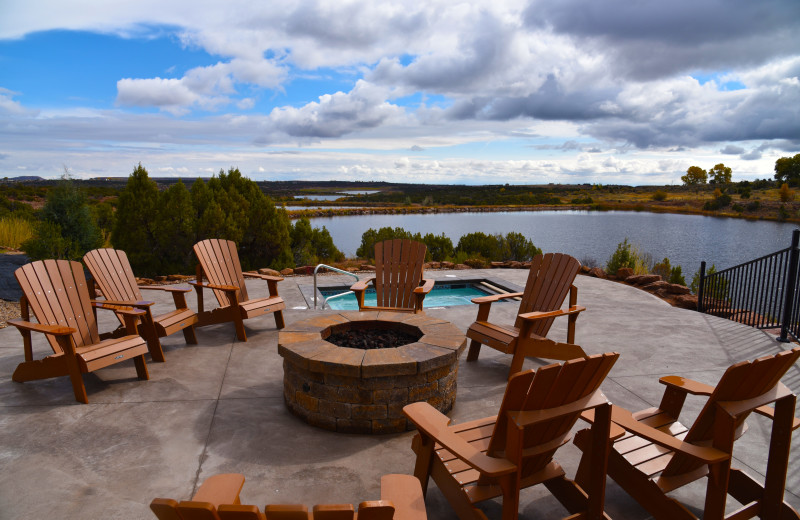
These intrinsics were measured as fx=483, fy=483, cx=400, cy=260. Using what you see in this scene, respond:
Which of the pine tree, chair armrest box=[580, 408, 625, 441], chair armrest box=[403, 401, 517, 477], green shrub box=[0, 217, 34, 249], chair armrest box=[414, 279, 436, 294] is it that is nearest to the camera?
chair armrest box=[403, 401, 517, 477]

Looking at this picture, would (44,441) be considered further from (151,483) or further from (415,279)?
(415,279)

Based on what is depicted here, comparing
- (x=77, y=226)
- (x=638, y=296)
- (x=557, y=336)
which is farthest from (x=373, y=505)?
(x=77, y=226)

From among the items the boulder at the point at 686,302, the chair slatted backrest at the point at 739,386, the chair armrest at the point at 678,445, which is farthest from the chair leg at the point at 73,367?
the boulder at the point at 686,302

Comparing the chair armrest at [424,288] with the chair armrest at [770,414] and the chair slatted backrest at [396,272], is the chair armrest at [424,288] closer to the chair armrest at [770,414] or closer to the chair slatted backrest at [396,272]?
the chair slatted backrest at [396,272]

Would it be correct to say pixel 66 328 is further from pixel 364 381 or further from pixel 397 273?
pixel 397 273

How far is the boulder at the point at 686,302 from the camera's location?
678 centimetres

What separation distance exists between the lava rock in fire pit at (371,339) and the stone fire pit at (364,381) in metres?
0.30

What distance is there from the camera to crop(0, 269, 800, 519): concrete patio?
7.41ft

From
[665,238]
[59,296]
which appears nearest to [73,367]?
[59,296]

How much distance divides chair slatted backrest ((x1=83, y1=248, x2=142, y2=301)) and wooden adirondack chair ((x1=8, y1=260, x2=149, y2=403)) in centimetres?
30

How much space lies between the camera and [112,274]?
4.27 meters

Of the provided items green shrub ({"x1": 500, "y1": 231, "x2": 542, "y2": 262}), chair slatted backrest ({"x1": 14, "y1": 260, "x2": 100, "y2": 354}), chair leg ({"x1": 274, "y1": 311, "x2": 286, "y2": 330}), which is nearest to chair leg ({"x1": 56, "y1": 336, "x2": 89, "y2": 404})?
chair slatted backrest ({"x1": 14, "y1": 260, "x2": 100, "y2": 354})

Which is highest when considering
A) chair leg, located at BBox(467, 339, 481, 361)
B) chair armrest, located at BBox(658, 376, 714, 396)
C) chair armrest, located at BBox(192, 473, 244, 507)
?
chair armrest, located at BBox(192, 473, 244, 507)

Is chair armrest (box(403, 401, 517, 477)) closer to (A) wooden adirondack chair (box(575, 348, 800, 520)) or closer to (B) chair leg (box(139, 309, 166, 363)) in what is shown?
(A) wooden adirondack chair (box(575, 348, 800, 520))
